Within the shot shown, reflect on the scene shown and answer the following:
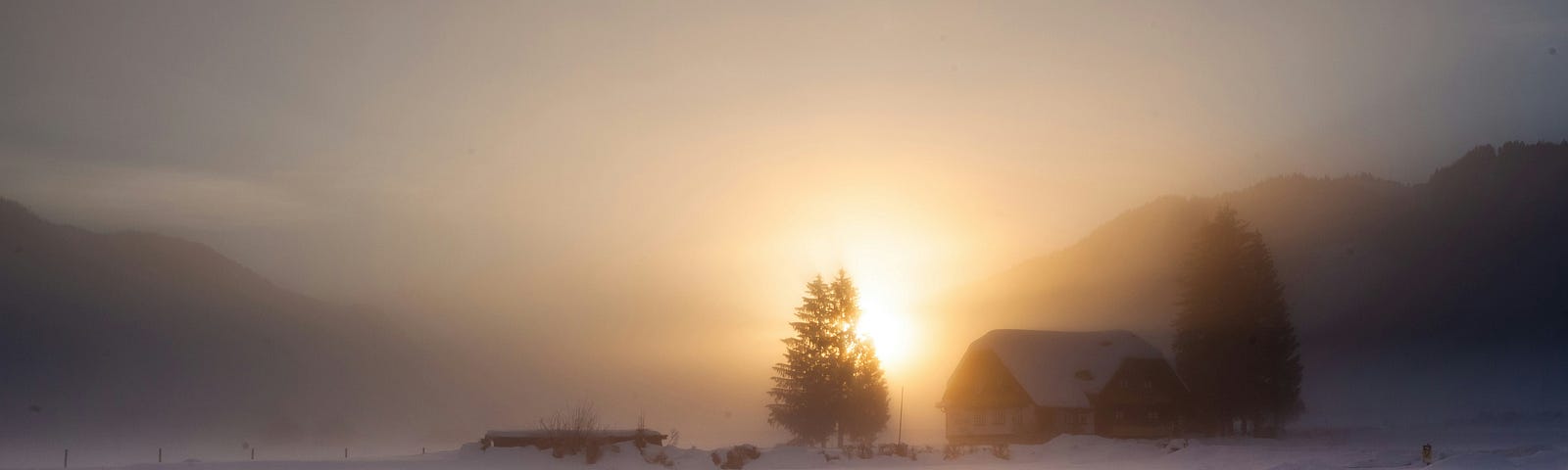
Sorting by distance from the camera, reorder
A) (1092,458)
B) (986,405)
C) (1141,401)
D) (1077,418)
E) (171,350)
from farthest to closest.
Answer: (171,350), (986,405), (1141,401), (1077,418), (1092,458)

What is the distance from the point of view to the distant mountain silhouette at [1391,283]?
310 feet

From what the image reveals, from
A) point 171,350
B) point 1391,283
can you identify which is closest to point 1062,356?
point 1391,283

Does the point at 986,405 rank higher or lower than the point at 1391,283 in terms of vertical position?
lower

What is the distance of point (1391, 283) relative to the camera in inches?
4924

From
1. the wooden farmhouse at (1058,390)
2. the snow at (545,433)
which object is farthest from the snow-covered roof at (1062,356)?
the snow at (545,433)

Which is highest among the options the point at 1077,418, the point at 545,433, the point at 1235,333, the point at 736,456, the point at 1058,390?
the point at 1235,333

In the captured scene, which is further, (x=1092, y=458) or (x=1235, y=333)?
(x=1235, y=333)

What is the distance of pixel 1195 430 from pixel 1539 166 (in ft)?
297

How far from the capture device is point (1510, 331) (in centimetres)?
11588

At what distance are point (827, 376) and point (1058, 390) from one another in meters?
12.6

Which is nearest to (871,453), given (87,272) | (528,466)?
(528,466)

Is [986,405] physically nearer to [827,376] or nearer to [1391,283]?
[827,376]

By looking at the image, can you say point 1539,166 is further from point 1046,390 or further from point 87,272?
point 87,272

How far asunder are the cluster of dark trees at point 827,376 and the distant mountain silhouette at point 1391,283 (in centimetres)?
2139
